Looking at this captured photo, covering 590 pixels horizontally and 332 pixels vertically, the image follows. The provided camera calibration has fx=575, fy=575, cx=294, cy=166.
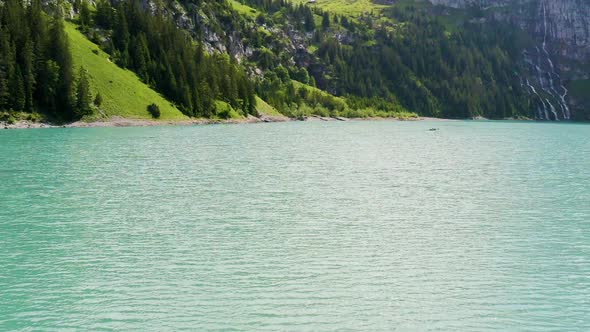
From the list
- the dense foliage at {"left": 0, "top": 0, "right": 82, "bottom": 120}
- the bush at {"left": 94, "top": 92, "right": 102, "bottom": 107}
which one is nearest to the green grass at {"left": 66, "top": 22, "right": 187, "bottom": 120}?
the bush at {"left": 94, "top": 92, "right": 102, "bottom": 107}

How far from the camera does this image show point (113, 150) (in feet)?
280

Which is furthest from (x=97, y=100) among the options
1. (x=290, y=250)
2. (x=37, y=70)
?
(x=290, y=250)

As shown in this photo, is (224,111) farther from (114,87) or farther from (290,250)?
(290,250)

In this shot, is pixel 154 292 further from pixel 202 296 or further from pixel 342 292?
pixel 342 292

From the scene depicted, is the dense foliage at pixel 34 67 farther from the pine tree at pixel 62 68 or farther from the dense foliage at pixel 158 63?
the dense foliage at pixel 158 63

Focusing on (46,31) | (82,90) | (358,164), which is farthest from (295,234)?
(46,31)

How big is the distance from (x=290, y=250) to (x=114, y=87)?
140m

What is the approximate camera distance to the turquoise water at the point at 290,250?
2198 cm

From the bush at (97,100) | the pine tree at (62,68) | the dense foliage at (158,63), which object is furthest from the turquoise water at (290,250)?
the dense foliage at (158,63)

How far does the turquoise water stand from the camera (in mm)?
21984

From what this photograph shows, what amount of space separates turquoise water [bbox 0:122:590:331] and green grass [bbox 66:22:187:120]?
93.1 metres

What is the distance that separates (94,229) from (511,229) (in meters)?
26.2

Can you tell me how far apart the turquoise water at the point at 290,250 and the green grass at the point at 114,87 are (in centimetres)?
9315

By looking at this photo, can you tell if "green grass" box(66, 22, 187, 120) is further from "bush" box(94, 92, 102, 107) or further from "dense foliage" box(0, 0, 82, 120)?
"dense foliage" box(0, 0, 82, 120)
